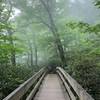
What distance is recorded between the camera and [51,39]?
33.4m

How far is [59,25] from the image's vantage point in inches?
1361

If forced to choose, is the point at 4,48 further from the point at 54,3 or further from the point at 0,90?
the point at 54,3

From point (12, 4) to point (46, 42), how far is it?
23.0 ft

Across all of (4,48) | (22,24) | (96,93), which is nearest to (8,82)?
(4,48)

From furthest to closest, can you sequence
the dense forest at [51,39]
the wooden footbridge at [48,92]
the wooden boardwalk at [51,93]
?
the dense forest at [51,39] < the wooden boardwalk at [51,93] < the wooden footbridge at [48,92]

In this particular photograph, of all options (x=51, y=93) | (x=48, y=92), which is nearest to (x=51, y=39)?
(x=48, y=92)

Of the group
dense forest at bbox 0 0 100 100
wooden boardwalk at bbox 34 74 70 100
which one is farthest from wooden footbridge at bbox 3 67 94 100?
dense forest at bbox 0 0 100 100

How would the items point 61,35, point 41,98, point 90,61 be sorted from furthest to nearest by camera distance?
1. point 61,35
2. point 90,61
3. point 41,98

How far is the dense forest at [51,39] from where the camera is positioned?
12109mm

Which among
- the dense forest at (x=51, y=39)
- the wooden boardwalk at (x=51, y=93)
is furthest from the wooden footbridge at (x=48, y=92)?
the dense forest at (x=51, y=39)

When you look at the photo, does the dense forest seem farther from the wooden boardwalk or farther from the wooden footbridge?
the wooden boardwalk

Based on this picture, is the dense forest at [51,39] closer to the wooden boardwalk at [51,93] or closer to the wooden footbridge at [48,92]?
the wooden footbridge at [48,92]

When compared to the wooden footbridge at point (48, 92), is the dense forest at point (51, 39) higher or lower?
higher

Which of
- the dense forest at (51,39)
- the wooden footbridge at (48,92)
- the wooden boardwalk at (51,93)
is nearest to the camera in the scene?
the wooden footbridge at (48,92)
